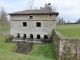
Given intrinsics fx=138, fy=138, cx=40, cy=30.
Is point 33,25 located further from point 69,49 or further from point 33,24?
point 69,49

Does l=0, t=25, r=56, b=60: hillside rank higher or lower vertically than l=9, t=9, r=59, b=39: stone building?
lower

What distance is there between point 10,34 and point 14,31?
97cm

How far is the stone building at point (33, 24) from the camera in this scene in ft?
79.4

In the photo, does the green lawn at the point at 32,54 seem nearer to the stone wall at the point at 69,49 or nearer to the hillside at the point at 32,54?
the hillside at the point at 32,54

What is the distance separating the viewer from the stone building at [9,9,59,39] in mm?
24188

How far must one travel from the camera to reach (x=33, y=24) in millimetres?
24688


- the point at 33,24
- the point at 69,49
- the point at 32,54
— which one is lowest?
the point at 32,54

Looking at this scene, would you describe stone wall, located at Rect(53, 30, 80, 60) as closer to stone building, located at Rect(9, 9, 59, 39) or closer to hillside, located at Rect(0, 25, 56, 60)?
hillside, located at Rect(0, 25, 56, 60)

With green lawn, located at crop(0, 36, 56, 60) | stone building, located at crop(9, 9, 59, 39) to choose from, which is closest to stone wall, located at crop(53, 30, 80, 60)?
green lawn, located at crop(0, 36, 56, 60)

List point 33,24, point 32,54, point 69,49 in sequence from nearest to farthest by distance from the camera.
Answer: point 69,49, point 32,54, point 33,24

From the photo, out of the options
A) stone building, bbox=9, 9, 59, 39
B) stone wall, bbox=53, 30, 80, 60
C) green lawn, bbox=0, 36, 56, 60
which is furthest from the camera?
stone building, bbox=9, 9, 59, 39

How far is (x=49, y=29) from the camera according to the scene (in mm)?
24188

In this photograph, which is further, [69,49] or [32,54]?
[32,54]

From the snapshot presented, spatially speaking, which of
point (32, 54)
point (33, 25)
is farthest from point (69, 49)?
point (33, 25)
